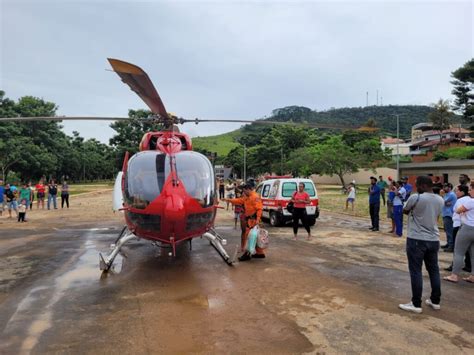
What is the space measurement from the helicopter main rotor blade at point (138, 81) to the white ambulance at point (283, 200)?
7.00 metres

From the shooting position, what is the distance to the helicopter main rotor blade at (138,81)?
4.79 m

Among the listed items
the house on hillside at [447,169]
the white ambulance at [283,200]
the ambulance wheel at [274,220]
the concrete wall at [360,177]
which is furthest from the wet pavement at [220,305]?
the concrete wall at [360,177]

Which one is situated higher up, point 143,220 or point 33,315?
point 143,220

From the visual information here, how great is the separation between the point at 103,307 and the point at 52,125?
4734cm

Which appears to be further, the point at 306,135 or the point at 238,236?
the point at 306,135

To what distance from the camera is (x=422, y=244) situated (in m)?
4.96

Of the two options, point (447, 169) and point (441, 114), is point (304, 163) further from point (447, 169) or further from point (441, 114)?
point (441, 114)

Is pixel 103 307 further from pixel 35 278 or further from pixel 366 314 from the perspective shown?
pixel 366 314

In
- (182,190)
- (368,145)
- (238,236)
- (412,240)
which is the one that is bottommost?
(238,236)

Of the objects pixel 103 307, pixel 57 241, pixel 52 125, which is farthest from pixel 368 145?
pixel 103 307

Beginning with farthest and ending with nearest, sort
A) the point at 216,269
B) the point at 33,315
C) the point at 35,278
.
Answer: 1. the point at 216,269
2. the point at 35,278
3. the point at 33,315

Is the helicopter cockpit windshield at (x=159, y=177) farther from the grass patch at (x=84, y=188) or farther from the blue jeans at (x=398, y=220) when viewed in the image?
the grass patch at (x=84, y=188)

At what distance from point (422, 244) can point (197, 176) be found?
3.56m

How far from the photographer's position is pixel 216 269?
7.04m
